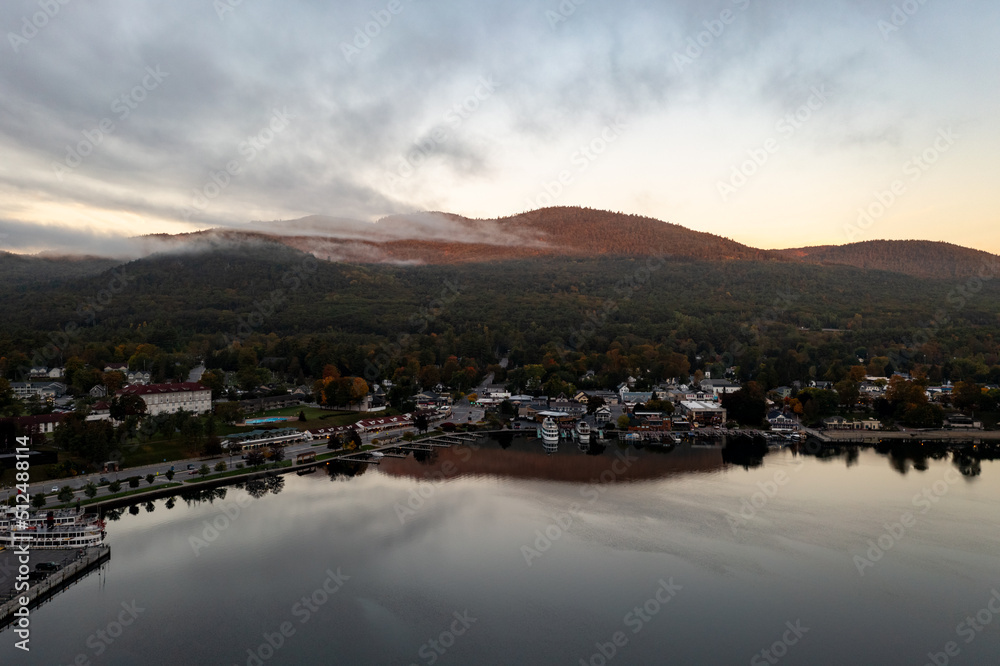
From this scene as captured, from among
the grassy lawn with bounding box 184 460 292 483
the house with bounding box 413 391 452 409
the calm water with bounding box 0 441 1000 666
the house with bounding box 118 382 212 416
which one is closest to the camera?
the calm water with bounding box 0 441 1000 666

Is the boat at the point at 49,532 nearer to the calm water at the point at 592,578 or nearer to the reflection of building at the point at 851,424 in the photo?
the calm water at the point at 592,578

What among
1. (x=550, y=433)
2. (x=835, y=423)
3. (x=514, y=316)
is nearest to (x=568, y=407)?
(x=550, y=433)

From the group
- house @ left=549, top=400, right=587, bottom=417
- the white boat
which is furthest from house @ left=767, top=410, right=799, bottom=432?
the white boat

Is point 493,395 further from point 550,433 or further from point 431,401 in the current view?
point 550,433

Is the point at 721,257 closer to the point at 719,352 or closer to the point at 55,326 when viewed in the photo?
the point at 719,352

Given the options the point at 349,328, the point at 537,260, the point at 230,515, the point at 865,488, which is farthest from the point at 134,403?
the point at 537,260

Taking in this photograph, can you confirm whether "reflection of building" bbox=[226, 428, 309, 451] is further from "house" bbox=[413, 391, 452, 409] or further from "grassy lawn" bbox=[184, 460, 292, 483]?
"house" bbox=[413, 391, 452, 409]
